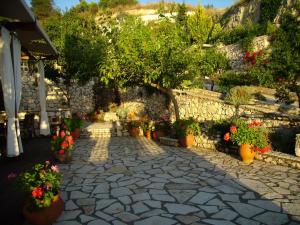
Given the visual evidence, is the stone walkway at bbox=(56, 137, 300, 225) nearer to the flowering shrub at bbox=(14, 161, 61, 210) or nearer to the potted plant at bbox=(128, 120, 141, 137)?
the flowering shrub at bbox=(14, 161, 61, 210)

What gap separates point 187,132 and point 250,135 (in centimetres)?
298

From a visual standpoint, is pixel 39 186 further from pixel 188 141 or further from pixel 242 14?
pixel 242 14

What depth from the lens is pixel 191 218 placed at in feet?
17.2

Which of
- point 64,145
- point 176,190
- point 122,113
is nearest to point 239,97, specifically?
point 122,113

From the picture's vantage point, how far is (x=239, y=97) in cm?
1327

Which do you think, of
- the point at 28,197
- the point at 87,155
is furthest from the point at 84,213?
the point at 87,155

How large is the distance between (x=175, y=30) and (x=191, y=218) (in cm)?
805

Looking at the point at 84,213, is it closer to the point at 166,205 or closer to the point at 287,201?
the point at 166,205

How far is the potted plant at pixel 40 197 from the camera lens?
4.77 m

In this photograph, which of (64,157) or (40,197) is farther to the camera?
(64,157)

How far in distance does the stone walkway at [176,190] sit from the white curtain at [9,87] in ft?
5.06

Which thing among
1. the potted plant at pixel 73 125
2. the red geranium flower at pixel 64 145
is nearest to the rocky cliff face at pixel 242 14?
the potted plant at pixel 73 125

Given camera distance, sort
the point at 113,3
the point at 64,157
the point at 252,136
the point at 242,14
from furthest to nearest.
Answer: the point at 113,3
the point at 242,14
the point at 64,157
the point at 252,136

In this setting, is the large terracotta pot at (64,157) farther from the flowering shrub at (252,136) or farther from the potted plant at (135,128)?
the potted plant at (135,128)
